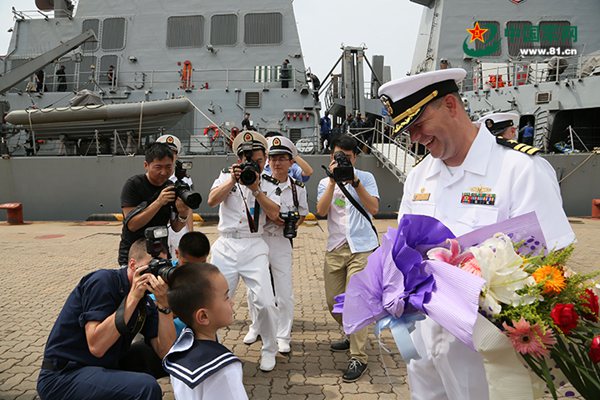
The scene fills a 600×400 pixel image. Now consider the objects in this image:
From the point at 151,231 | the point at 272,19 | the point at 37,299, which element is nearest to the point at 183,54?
the point at 272,19

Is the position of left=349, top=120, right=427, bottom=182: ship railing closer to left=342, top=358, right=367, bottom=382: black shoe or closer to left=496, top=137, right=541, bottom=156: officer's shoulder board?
left=342, top=358, right=367, bottom=382: black shoe

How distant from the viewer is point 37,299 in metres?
5.67

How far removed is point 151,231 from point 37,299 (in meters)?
4.20

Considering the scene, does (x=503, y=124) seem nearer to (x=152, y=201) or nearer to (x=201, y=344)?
(x=152, y=201)

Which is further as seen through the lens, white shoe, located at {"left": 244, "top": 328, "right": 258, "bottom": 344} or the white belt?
white shoe, located at {"left": 244, "top": 328, "right": 258, "bottom": 344}

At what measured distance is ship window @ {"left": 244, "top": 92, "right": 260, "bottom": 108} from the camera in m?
14.1

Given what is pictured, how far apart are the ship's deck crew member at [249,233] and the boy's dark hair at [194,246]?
25.7 inches

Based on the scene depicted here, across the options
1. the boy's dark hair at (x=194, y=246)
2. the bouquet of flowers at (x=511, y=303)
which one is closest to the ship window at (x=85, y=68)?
the boy's dark hair at (x=194, y=246)

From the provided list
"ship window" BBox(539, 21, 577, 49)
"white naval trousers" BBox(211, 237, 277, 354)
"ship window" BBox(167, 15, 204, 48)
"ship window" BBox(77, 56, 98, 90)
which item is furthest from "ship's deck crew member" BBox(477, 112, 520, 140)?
"ship window" BBox(77, 56, 98, 90)

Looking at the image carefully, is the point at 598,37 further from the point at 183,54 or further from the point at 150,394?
the point at 150,394

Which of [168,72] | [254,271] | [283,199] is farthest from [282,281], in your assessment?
[168,72]

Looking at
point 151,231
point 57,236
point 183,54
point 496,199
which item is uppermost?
point 183,54

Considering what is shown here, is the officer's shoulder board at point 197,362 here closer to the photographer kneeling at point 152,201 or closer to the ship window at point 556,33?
the photographer kneeling at point 152,201

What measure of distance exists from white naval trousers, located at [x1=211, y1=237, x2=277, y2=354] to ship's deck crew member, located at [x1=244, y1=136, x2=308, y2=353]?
213 millimetres
